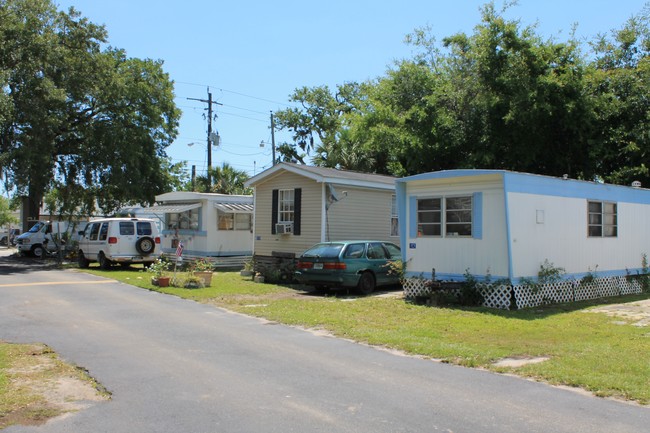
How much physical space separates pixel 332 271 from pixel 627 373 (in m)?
8.59

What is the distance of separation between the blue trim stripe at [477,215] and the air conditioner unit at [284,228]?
24.7 feet

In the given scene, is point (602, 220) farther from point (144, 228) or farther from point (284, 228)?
point (144, 228)

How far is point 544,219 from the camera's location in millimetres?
12758

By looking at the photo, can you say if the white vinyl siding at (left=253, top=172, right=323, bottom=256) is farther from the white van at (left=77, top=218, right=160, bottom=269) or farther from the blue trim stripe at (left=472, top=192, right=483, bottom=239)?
the blue trim stripe at (left=472, top=192, right=483, bottom=239)

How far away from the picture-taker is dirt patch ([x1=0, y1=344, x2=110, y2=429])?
17.0 feet

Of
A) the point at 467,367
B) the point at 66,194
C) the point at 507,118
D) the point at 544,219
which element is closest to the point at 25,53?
the point at 66,194

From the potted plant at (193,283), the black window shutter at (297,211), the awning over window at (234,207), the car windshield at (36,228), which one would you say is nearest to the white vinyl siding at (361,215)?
the black window shutter at (297,211)

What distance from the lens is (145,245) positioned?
69.6 feet

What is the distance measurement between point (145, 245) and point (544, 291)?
575 inches

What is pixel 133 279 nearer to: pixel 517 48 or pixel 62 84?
pixel 62 84

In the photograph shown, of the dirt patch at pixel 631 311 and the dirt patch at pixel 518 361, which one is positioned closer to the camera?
the dirt patch at pixel 518 361

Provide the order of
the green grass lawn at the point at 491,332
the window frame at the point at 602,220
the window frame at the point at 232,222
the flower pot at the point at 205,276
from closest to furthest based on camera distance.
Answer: the green grass lawn at the point at 491,332, the window frame at the point at 602,220, the flower pot at the point at 205,276, the window frame at the point at 232,222

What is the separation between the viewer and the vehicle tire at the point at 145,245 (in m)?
21.1

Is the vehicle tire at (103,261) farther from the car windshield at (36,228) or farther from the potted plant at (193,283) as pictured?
the car windshield at (36,228)
